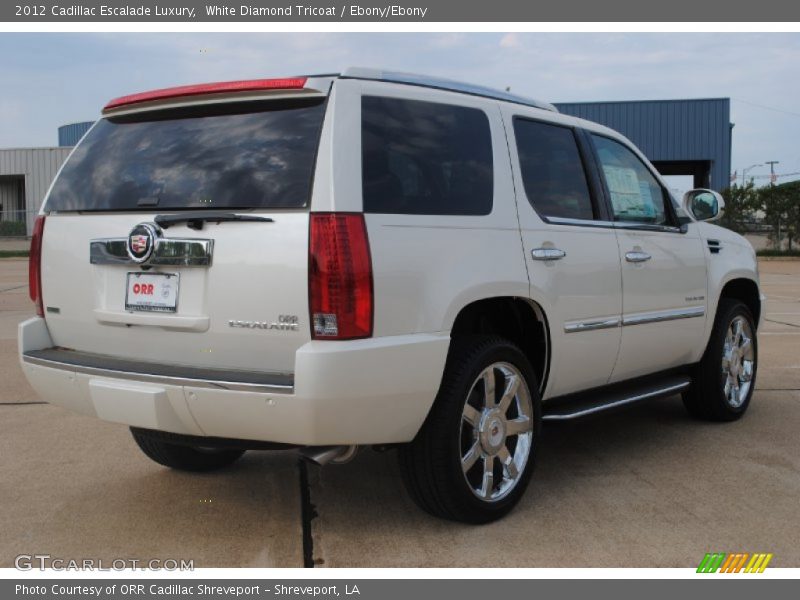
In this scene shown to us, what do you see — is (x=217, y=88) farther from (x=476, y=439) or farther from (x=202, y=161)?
(x=476, y=439)

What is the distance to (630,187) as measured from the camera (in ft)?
17.1

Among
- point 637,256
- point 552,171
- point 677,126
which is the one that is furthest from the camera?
point 677,126

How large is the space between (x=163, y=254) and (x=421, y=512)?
1639mm

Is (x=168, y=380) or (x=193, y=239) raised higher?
(x=193, y=239)

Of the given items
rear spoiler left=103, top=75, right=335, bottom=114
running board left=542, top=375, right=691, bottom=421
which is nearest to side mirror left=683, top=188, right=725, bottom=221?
running board left=542, top=375, right=691, bottom=421

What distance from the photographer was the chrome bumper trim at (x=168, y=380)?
329 cm

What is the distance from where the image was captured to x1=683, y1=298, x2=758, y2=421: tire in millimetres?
5797

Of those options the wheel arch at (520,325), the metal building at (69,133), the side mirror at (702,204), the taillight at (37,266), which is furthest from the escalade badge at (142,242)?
the metal building at (69,133)

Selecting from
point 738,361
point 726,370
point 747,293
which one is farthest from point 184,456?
point 747,293

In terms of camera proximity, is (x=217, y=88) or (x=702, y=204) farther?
(x=702, y=204)

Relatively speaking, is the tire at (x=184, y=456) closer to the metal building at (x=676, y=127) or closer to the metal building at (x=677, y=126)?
the metal building at (x=676, y=127)

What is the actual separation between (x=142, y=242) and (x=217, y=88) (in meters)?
0.69

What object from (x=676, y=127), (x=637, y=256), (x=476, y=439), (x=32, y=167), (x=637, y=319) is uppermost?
(x=676, y=127)

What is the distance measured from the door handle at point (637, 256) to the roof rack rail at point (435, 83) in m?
0.91
